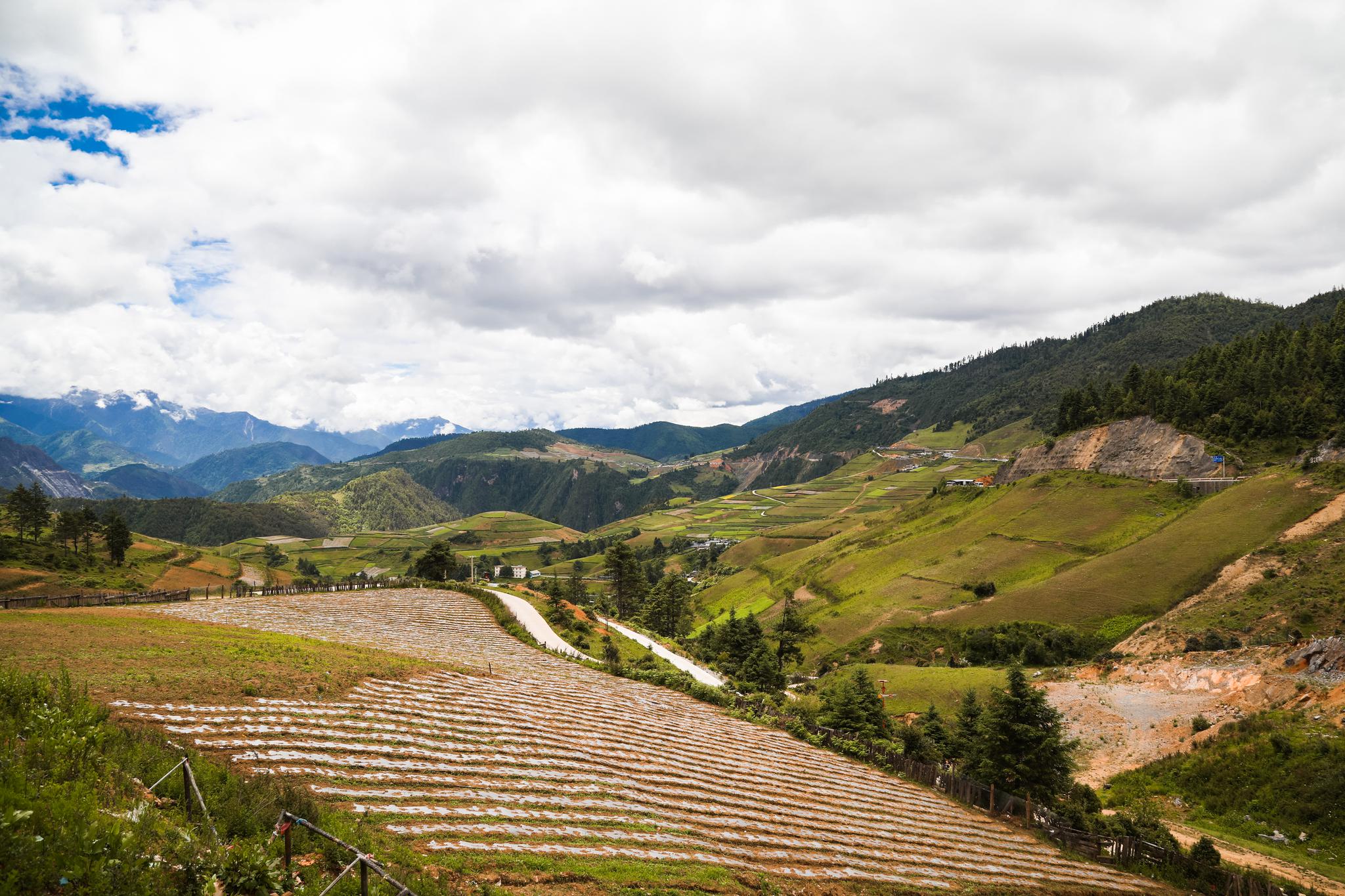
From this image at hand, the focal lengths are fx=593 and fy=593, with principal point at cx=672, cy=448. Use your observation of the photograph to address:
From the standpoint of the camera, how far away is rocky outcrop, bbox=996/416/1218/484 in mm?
93119

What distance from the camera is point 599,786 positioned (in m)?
19.6

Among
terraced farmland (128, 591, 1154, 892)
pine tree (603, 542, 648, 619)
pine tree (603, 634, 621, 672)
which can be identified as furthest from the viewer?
pine tree (603, 542, 648, 619)

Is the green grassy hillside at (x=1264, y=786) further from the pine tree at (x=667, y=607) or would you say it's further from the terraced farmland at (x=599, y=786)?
the pine tree at (x=667, y=607)

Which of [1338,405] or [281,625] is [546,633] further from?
[1338,405]

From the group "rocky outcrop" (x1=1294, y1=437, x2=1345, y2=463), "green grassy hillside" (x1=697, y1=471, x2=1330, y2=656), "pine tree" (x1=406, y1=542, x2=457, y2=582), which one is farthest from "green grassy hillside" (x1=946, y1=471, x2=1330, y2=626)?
"pine tree" (x1=406, y1=542, x2=457, y2=582)

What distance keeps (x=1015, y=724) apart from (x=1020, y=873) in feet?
34.5

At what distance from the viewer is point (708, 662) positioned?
6450 centimetres

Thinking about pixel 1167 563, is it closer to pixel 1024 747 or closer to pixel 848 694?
pixel 1024 747

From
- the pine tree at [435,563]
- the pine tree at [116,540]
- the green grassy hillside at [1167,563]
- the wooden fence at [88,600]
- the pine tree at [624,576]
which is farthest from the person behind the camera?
the pine tree at [116,540]

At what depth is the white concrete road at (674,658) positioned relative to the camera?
5141 centimetres

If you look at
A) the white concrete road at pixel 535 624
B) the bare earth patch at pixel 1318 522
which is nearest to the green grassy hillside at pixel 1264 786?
the bare earth patch at pixel 1318 522

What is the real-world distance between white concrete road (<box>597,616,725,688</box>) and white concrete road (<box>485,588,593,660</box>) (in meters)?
8.45

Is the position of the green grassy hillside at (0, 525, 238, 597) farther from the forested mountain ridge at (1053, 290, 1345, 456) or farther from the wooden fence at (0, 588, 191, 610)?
the forested mountain ridge at (1053, 290, 1345, 456)

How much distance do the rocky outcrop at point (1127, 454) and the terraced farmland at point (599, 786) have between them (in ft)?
307
